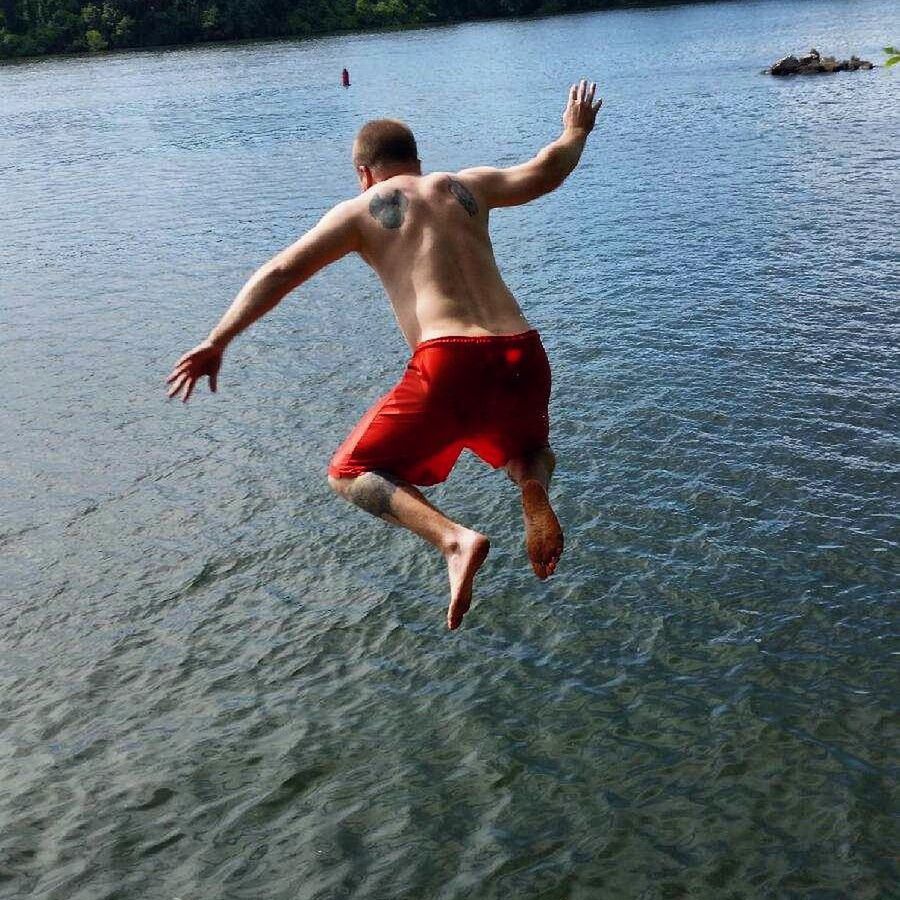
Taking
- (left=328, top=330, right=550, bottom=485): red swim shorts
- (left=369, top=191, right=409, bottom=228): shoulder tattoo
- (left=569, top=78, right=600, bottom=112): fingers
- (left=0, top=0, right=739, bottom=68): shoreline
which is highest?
(left=0, top=0, right=739, bottom=68): shoreline

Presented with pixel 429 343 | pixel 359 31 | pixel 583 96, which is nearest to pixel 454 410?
pixel 429 343

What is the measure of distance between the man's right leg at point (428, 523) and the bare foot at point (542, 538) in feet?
0.76

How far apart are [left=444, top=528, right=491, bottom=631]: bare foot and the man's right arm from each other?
1844mm

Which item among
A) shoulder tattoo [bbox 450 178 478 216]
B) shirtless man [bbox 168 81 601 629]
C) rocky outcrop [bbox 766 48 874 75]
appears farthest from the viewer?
rocky outcrop [bbox 766 48 874 75]

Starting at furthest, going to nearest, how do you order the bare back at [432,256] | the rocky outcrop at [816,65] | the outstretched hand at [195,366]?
the rocky outcrop at [816,65]
the bare back at [432,256]
the outstretched hand at [195,366]

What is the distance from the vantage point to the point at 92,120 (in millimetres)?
46844

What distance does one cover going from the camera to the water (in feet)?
22.7

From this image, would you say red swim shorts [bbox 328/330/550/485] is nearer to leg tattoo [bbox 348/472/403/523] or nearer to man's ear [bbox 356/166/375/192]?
leg tattoo [bbox 348/472/403/523]

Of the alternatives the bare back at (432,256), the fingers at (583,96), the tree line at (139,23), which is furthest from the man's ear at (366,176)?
the tree line at (139,23)

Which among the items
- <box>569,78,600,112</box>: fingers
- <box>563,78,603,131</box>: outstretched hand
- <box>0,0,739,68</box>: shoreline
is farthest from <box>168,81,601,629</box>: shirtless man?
<box>0,0,739,68</box>: shoreline

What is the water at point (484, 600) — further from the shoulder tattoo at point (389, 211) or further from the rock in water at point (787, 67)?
the rock in water at point (787, 67)

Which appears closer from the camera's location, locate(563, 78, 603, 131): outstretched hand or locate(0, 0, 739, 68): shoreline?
locate(563, 78, 603, 131): outstretched hand

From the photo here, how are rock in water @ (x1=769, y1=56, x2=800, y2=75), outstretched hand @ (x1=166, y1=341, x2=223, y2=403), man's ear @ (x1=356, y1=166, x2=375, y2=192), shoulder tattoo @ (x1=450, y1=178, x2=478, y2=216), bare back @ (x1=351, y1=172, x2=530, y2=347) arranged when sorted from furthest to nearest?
1. rock in water @ (x1=769, y1=56, x2=800, y2=75)
2. man's ear @ (x1=356, y1=166, x2=375, y2=192)
3. shoulder tattoo @ (x1=450, y1=178, x2=478, y2=216)
4. bare back @ (x1=351, y1=172, x2=530, y2=347)
5. outstretched hand @ (x1=166, y1=341, x2=223, y2=403)

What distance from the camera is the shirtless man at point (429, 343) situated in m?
5.84
